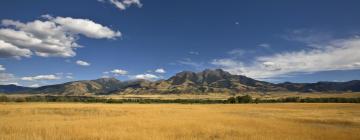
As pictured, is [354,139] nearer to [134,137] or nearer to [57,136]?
[134,137]

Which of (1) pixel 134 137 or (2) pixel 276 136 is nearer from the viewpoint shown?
(1) pixel 134 137

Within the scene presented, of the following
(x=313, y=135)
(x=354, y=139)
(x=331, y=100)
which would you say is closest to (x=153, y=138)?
(x=313, y=135)

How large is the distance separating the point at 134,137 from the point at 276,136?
26.4 ft

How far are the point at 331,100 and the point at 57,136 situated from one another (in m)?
113

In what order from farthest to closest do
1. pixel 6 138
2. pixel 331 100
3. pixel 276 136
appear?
pixel 331 100 < pixel 276 136 < pixel 6 138

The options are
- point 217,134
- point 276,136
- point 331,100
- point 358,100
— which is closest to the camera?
point 276,136

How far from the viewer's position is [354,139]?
657 inches

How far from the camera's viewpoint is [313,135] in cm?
1812

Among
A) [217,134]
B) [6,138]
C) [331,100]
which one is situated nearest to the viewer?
[6,138]

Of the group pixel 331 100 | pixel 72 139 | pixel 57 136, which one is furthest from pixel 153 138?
pixel 331 100

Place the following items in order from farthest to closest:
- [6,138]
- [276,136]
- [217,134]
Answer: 1. [217,134]
2. [276,136]
3. [6,138]

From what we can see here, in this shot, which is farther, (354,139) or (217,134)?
(217,134)

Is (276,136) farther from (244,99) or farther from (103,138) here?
(244,99)

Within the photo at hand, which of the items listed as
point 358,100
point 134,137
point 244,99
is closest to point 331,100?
point 358,100
